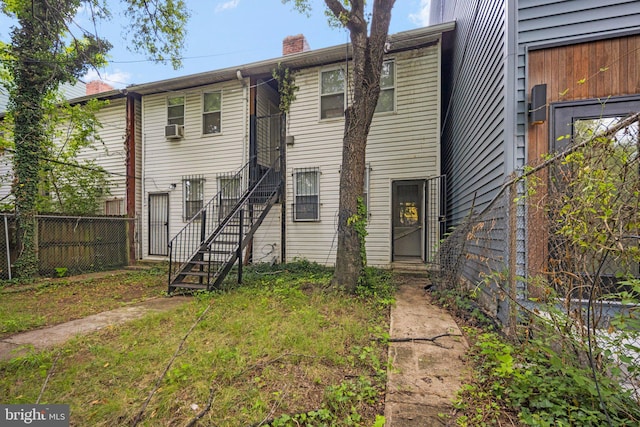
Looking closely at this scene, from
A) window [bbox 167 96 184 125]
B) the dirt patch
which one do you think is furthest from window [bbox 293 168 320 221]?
window [bbox 167 96 184 125]

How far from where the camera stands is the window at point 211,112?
8.66 meters

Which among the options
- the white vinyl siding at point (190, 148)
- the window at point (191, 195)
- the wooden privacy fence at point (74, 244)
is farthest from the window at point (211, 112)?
the wooden privacy fence at point (74, 244)

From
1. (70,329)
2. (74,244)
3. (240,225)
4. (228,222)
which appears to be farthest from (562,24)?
(74,244)

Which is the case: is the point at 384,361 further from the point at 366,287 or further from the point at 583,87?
the point at 583,87

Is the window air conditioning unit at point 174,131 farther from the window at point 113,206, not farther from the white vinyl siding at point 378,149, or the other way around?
the white vinyl siding at point 378,149

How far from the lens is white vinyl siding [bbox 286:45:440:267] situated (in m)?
6.80

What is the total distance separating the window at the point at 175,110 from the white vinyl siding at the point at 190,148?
0.60ft

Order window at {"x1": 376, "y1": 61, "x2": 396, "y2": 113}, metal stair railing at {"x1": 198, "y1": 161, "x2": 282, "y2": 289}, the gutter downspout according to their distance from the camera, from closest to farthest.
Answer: metal stair railing at {"x1": 198, "y1": 161, "x2": 282, "y2": 289} → window at {"x1": 376, "y1": 61, "x2": 396, "y2": 113} → the gutter downspout

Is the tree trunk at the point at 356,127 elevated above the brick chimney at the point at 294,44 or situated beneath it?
situated beneath

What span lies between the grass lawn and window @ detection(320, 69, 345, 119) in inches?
213

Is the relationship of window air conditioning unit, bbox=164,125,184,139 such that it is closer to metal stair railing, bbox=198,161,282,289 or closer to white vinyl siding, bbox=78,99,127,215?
white vinyl siding, bbox=78,99,127,215

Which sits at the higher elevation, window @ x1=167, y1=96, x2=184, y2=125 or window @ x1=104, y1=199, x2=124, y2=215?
window @ x1=167, y1=96, x2=184, y2=125

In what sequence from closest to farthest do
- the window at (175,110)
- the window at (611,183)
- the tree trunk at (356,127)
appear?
the window at (611,183) < the tree trunk at (356,127) < the window at (175,110)

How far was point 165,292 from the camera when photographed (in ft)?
18.1
